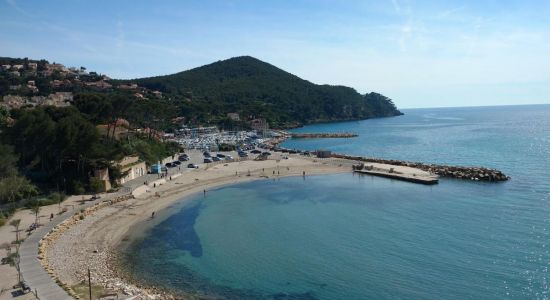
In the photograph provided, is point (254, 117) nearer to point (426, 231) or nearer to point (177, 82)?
point (177, 82)

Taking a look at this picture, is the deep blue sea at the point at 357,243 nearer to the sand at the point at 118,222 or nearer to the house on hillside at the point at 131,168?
the sand at the point at 118,222

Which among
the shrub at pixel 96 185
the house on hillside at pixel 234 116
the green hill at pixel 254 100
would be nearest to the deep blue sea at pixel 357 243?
the shrub at pixel 96 185

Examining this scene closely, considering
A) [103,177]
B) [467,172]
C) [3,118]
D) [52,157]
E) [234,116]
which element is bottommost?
[467,172]

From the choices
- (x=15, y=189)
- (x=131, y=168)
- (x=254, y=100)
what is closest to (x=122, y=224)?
(x=15, y=189)

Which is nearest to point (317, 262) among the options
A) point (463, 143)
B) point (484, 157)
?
point (484, 157)

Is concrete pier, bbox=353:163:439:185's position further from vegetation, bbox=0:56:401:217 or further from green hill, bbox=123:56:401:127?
green hill, bbox=123:56:401:127

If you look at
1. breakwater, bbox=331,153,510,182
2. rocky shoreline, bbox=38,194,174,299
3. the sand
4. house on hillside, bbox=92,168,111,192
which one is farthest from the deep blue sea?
house on hillside, bbox=92,168,111,192

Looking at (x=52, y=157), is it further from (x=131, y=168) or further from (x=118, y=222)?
(x=118, y=222)
